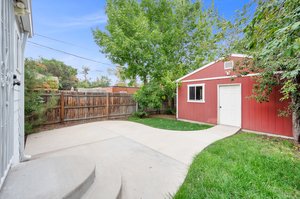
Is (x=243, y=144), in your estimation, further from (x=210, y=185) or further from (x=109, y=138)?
(x=109, y=138)

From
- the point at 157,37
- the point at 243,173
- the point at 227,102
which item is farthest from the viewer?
the point at 157,37

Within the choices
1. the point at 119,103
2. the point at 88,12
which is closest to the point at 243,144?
the point at 119,103

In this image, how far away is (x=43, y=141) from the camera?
4.89 meters

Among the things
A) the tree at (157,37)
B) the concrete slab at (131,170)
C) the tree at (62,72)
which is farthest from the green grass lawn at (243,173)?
the tree at (62,72)

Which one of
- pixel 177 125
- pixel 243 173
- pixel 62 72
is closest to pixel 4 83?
pixel 243 173

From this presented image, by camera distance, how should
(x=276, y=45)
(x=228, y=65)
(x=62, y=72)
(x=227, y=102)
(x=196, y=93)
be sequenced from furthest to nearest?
(x=62, y=72) < (x=196, y=93) < (x=227, y=102) < (x=228, y=65) < (x=276, y=45)

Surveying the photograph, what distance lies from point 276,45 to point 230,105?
6.34 meters

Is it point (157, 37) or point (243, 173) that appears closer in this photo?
point (243, 173)

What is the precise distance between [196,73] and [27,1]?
304 inches

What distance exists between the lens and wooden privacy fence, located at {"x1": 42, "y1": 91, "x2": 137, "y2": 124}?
702 cm

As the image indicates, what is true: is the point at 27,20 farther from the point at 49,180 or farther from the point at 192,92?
the point at 192,92

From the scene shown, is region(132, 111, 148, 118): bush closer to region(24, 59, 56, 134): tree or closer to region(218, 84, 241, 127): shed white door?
region(218, 84, 241, 127): shed white door

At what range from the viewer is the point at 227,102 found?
24.1 feet

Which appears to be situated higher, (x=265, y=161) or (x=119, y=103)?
(x=119, y=103)
